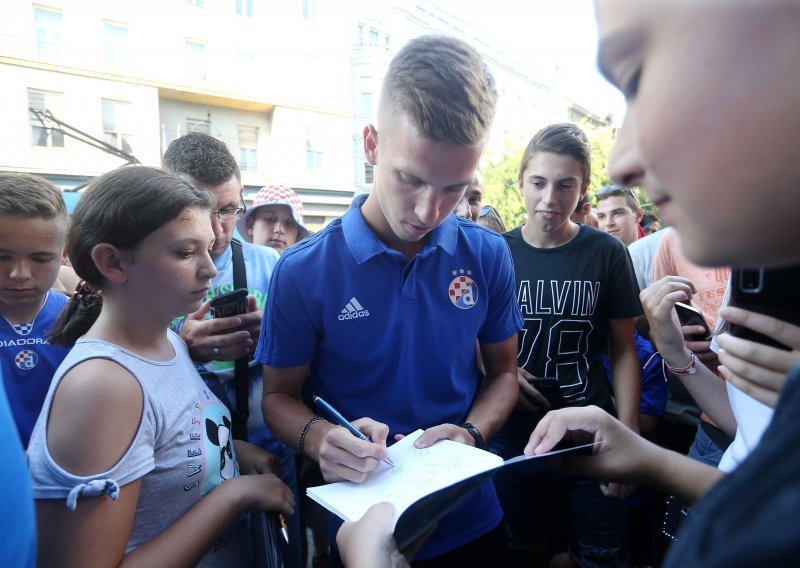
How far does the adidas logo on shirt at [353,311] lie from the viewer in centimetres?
170

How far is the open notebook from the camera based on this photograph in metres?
1.11

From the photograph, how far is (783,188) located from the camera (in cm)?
49

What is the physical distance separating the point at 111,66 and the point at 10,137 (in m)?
3.95

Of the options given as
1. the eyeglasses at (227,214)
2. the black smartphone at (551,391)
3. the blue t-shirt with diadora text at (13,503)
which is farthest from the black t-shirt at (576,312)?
the blue t-shirt with diadora text at (13,503)

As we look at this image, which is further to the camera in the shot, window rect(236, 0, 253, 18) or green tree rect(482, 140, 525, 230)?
window rect(236, 0, 253, 18)

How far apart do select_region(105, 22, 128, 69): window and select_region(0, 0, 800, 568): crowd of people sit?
670 inches

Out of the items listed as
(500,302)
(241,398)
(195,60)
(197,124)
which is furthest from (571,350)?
(195,60)

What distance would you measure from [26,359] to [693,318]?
281cm

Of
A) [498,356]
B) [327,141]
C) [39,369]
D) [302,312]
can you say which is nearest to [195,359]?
[302,312]

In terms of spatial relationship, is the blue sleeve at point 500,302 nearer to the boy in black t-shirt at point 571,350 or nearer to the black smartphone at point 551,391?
the black smartphone at point 551,391

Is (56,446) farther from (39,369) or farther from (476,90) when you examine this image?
(476,90)

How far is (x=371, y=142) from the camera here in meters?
1.84

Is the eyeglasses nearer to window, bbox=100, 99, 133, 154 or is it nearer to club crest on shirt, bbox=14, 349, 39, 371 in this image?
club crest on shirt, bbox=14, 349, 39, 371

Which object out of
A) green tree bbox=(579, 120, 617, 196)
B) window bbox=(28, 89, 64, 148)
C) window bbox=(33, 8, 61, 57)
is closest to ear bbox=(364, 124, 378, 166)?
green tree bbox=(579, 120, 617, 196)
